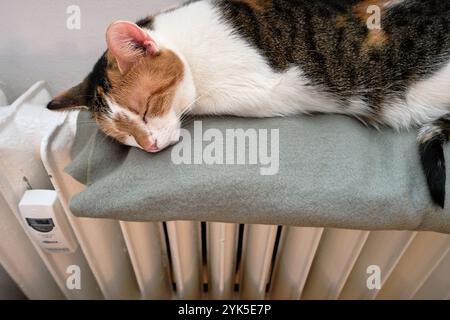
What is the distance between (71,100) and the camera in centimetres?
58

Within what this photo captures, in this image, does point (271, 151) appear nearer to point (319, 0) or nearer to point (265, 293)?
point (319, 0)

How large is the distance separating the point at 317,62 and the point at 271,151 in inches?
6.5

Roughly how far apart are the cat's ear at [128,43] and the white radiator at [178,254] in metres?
0.15

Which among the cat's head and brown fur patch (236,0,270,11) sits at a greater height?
brown fur patch (236,0,270,11)

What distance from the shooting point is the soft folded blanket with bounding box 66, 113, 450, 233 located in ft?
1.68

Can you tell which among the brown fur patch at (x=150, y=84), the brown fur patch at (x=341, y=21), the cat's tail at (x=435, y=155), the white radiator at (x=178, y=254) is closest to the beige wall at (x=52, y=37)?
the white radiator at (x=178, y=254)

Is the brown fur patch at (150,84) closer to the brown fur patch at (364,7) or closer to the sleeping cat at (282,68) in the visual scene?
the sleeping cat at (282,68)

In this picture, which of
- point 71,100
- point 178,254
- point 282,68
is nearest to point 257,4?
point 282,68

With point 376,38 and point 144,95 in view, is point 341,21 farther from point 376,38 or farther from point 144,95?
point 144,95

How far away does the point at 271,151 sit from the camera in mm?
531

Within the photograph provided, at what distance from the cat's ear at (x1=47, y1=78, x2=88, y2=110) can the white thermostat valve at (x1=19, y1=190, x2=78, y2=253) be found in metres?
0.15

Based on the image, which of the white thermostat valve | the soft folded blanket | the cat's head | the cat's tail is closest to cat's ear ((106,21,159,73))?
the cat's head

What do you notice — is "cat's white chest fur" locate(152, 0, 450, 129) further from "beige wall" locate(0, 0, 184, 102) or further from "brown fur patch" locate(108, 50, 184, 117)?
"beige wall" locate(0, 0, 184, 102)
